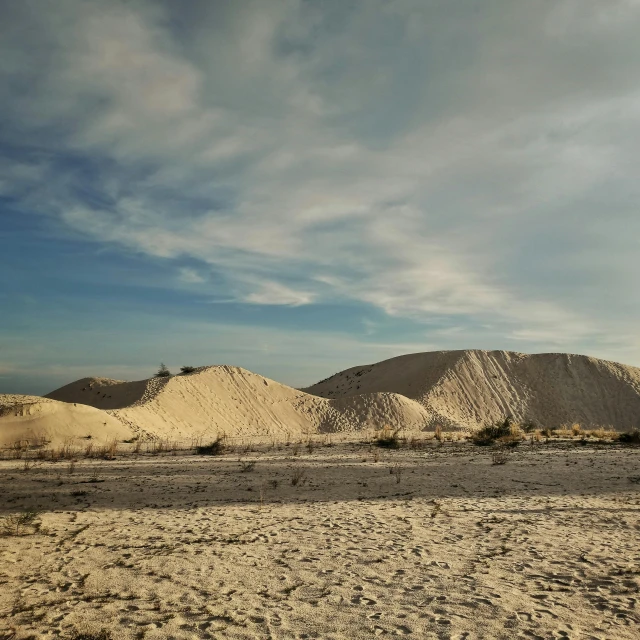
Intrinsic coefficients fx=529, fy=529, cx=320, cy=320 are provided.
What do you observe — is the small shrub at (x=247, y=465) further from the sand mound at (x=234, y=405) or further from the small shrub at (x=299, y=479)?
the sand mound at (x=234, y=405)

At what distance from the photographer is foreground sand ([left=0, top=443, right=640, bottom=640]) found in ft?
15.0

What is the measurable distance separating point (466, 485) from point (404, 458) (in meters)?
5.11

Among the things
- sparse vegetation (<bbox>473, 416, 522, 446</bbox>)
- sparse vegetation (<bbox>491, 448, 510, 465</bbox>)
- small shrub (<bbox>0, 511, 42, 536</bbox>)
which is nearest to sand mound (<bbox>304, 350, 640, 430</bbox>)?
sparse vegetation (<bbox>473, 416, 522, 446</bbox>)

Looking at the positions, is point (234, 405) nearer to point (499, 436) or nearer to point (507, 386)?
point (499, 436)

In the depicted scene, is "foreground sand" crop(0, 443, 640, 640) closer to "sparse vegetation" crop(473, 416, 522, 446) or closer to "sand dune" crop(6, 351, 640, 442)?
"sparse vegetation" crop(473, 416, 522, 446)

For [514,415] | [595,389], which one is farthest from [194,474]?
[595,389]

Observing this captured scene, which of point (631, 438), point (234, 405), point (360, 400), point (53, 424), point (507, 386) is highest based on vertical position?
point (507, 386)

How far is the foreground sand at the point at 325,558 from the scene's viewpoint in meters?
4.56

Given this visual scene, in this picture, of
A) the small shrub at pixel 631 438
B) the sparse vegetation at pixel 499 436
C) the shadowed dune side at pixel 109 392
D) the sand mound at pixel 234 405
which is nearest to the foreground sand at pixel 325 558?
the sparse vegetation at pixel 499 436

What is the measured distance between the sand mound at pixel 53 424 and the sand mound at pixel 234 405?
4.13m

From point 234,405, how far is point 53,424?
15251 mm

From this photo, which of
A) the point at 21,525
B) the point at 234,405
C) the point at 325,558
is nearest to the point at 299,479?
the point at 21,525

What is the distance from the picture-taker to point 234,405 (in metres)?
37.5

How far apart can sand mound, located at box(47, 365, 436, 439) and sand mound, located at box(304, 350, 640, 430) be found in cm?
733
